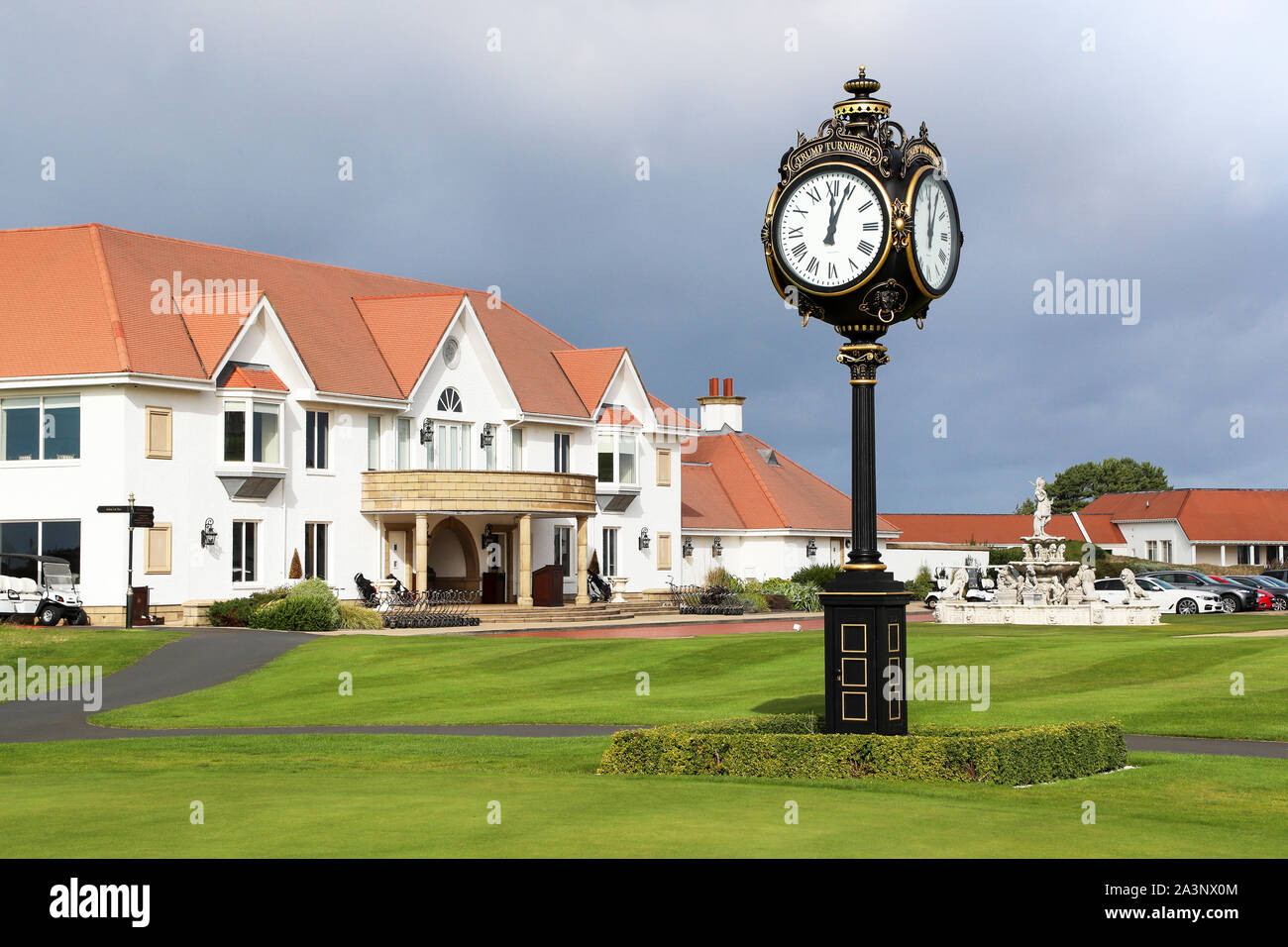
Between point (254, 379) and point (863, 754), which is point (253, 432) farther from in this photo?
point (863, 754)

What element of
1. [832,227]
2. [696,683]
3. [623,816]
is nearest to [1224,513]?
[696,683]

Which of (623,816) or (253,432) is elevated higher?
(253,432)

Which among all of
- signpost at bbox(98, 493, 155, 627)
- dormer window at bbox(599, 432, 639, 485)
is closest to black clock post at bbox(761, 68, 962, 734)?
signpost at bbox(98, 493, 155, 627)

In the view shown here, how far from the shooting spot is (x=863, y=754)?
41.6ft

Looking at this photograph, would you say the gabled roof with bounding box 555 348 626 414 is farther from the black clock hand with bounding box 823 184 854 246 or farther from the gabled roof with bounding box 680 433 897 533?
the black clock hand with bounding box 823 184 854 246

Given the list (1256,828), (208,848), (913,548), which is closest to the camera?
(208,848)

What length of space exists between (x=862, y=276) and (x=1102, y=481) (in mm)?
121154

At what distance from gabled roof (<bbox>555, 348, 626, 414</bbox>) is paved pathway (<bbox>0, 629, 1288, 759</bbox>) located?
76.4 feet

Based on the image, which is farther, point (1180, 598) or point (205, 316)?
point (1180, 598)

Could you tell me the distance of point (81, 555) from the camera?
1623 inches

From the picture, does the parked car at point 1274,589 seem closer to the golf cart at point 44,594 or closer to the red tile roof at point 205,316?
the red tile roof at point 205,316
